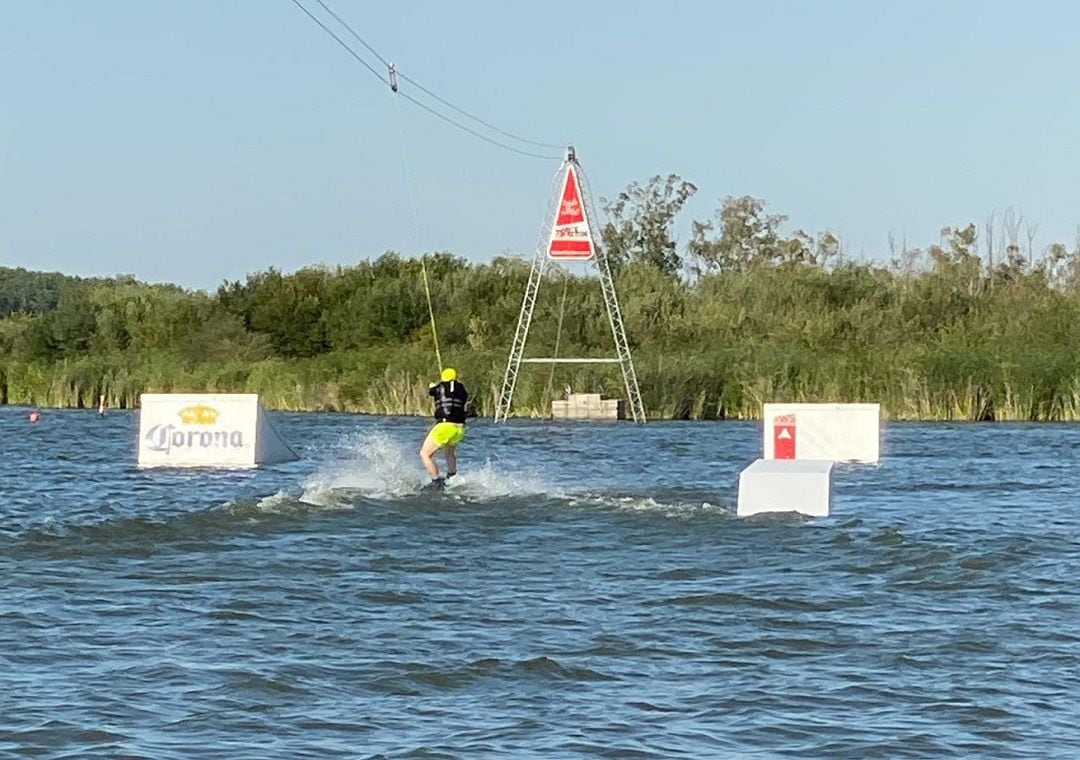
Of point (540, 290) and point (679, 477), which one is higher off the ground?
→ point (540, 290)

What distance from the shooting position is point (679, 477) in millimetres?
27062

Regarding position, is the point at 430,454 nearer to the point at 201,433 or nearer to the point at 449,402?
the point at 449,402

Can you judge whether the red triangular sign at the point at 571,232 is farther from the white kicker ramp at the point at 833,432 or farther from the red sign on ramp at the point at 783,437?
the red sign on ramp at the point at 783,437

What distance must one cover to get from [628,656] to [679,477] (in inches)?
605

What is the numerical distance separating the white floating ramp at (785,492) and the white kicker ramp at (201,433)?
34.2ft

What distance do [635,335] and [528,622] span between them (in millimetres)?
52150

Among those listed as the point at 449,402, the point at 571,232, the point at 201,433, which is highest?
the point at 571,232

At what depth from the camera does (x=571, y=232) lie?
48312 mm

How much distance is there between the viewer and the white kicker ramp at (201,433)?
28.5 meters

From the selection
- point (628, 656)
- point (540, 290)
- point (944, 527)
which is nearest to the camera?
point (628, 656)

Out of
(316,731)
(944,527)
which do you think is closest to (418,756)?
(316,731)

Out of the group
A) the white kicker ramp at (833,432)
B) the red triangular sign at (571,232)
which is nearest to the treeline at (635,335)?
the red triangular sign at (571,232)

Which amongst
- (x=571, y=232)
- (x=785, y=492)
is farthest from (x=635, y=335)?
(x=785, y=492)

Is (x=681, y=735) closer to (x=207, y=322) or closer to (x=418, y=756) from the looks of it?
(x=418, y=756)
